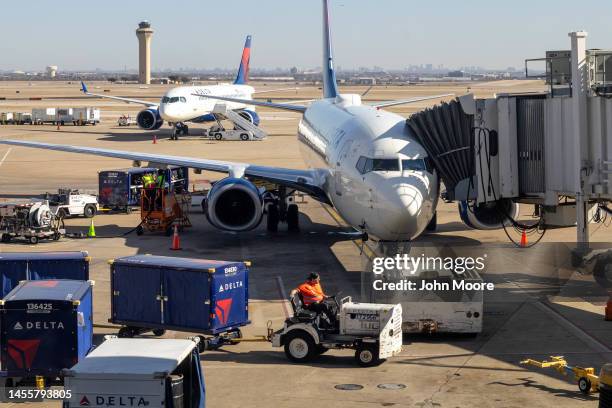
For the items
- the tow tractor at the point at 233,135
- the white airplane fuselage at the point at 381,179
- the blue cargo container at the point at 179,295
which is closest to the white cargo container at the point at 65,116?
the tow tractor at the point at 233,135

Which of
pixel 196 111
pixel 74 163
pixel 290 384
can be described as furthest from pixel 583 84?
pixel 196 111

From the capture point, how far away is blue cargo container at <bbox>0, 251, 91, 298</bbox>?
23.8 m

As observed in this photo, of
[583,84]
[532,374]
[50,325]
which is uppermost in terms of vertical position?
[583,84]

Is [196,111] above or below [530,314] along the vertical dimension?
above

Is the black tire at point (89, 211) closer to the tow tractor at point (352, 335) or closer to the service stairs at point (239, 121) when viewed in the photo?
the tow tractor at point (352, 335)

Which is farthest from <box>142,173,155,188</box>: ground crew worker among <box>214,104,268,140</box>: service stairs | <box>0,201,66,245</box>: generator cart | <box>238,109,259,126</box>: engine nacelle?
<box>238,109,259,126</box>: engine nacelle

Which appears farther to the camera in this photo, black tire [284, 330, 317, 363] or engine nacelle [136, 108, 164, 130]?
engine nacelle [136, 108, 164, 130]

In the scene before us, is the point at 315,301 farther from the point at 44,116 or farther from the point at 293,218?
the point at 44,116

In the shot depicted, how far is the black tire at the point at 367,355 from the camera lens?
2138 cm

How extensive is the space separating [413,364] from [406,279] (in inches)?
124

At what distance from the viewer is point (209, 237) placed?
38656 mm

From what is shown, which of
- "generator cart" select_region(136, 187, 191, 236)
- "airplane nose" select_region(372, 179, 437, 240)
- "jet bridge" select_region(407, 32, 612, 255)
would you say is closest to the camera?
"jet bridge" select_region(407, 32, 612, 255)

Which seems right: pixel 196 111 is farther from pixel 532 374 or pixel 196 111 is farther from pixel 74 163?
pixel 532 374

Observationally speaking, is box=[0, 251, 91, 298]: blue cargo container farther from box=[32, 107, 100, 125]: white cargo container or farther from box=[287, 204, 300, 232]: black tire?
box=[32, 107, 100, 125]: white cargo container
